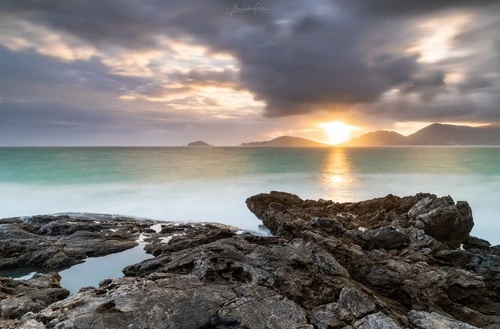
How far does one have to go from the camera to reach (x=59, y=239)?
20922mm

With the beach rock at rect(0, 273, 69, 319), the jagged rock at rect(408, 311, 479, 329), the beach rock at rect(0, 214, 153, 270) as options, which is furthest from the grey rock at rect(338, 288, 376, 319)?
the beach rock at rect(0, 214, 153, 270)

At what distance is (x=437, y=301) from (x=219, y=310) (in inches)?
321

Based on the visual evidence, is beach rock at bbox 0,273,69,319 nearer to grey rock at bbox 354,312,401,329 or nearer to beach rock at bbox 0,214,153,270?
beach rock at bbox 0,214,153,270

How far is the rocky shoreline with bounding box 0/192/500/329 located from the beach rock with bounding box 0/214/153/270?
0.22 feet

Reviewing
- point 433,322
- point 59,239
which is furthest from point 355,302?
point 59,239

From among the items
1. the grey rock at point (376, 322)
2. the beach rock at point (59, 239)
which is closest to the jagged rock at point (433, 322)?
the grey rock at point (376, 322)

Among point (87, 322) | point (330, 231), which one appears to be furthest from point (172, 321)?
point (330, 231)

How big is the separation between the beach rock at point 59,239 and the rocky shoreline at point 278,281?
67 mm

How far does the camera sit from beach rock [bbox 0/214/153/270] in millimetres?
17812

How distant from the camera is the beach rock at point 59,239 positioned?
701 inches

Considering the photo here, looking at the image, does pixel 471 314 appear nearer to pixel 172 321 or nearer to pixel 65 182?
pixel 172 321

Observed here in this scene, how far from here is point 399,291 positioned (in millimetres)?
12211

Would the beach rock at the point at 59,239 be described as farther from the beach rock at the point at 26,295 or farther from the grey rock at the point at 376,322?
the grey rock at the point at 376,322

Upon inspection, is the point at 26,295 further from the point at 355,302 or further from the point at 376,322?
the point at 376,322
